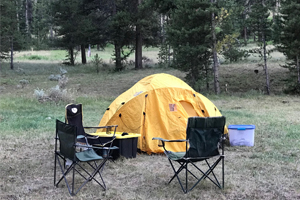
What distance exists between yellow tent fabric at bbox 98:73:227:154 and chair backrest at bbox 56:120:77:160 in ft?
7.62

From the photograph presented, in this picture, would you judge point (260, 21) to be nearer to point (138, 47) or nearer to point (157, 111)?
point (138, 47)

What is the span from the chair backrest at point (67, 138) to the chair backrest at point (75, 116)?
65.6 inches

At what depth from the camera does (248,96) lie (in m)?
16.4

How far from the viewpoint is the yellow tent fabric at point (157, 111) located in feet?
23.4

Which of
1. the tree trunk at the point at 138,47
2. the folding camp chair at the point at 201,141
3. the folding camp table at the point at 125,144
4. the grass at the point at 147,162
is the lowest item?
the grass at the point at 147,162

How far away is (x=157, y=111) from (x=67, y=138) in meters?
2.79

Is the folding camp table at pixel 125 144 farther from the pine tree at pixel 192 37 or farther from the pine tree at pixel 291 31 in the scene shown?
the pine tree at pixel 291 31

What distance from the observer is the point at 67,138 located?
4.75 meters

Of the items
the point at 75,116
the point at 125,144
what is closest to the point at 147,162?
the point at 125,144

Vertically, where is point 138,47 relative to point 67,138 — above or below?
above

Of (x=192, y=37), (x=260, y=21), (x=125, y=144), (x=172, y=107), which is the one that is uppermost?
(x=260, y=21)

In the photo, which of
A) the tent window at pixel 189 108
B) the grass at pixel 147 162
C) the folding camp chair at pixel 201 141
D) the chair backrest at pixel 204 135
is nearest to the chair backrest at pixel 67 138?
the grass at pixel 147 162

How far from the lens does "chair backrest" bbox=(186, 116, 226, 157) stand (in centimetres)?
487

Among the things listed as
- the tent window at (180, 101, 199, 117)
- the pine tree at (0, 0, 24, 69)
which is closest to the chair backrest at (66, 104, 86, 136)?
the tent window at (180, 101, 199, 117)
